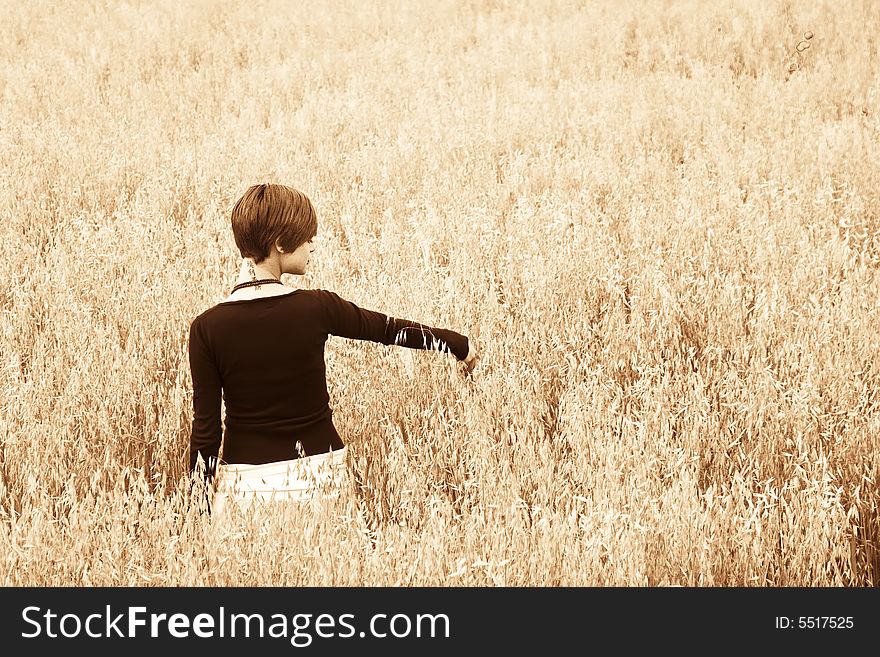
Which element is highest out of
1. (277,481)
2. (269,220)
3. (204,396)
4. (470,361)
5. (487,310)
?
(487,310)

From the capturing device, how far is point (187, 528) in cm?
225

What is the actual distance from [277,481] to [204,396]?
341mm

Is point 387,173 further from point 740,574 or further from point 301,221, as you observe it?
point 740,574

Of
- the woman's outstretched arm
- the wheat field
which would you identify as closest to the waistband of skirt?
the wheat field

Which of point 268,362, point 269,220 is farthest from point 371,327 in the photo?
point 269,220

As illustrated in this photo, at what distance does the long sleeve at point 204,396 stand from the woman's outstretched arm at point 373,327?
1.21ft

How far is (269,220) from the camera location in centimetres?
234

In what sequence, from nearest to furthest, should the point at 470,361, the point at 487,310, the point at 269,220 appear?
the point at 269,220
the point at 470,361
the point at 487,310

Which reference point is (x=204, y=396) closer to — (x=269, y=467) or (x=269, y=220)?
(x=269, y=467)

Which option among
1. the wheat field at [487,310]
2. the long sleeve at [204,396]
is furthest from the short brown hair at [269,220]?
the wheat field at [487,310]

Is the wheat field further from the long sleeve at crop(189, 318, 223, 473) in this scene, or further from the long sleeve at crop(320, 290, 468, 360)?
the long sleeve at crop(320, 290, 468, 360)

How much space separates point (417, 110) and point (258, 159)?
5.42ft

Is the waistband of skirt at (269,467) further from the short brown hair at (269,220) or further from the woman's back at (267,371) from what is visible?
the short brown hair at (269,220)

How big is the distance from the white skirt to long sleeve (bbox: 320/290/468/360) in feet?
1.32
